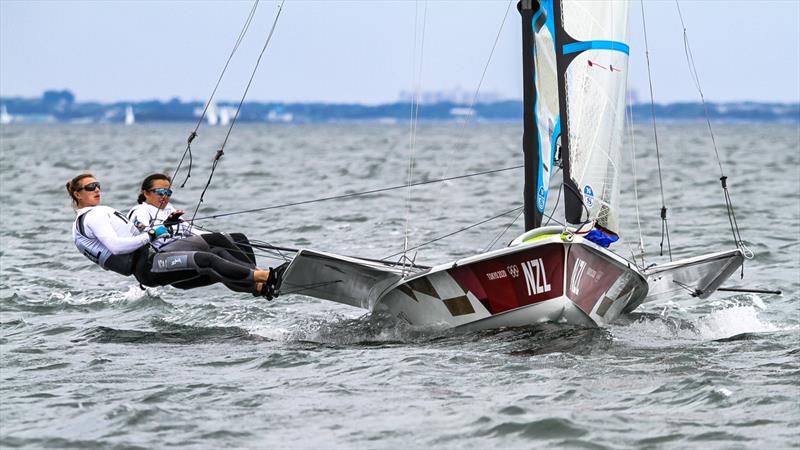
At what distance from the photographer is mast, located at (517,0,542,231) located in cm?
891

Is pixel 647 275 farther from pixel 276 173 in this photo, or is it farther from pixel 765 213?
pixel 276 173

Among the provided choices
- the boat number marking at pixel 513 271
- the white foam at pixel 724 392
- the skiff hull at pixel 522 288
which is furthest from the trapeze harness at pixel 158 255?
the white foam at pixel 724 392

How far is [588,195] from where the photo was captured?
28.5ft

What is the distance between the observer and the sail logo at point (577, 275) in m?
7.95

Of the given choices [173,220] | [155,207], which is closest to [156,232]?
[173,220]

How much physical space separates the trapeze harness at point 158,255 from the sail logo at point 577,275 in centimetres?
221

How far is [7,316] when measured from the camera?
32.4 ft

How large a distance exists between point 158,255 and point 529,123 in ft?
9.60

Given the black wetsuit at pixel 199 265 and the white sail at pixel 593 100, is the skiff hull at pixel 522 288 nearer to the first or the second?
the white sail at pixel 593 100

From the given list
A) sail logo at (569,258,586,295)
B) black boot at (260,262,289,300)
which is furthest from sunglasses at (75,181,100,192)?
sail logo at (569,258,586,295)

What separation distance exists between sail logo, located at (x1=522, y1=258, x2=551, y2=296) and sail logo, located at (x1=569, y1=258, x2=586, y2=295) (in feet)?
0.53

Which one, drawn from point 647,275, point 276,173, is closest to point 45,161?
point 276,173

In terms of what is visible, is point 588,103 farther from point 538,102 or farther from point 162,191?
point 162,191

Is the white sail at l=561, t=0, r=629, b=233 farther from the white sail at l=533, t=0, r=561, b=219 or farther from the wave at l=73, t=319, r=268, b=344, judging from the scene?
the wave at l=73, t=319, r=268, b=344
